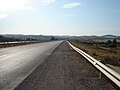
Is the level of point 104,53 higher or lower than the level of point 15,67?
lower

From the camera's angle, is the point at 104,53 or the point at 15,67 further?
the point at 104,53

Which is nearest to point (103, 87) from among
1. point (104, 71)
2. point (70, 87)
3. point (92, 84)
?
point (92, 84)

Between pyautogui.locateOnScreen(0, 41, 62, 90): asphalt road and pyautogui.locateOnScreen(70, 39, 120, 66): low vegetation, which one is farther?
pyautogui.locateOnScreen(70, 39, 120, 66): low vegetation

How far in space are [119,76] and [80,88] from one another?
1312 millimetres

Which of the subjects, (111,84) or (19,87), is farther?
(111,84)

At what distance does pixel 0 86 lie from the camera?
25.2ft

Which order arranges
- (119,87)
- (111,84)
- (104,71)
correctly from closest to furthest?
(119,87) < (111,84) < (104,71)

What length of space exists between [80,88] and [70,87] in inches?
13.7

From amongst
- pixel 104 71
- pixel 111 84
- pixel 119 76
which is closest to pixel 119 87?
pixel 119 76

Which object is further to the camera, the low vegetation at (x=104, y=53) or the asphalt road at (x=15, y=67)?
the low vegetation at (x=104, y=53)

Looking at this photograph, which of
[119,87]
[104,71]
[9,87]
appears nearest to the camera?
[119,87]

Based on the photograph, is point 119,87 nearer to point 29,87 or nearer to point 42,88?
point 42,88

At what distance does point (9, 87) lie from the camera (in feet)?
24.6

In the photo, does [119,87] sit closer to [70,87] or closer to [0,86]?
[70,87]
